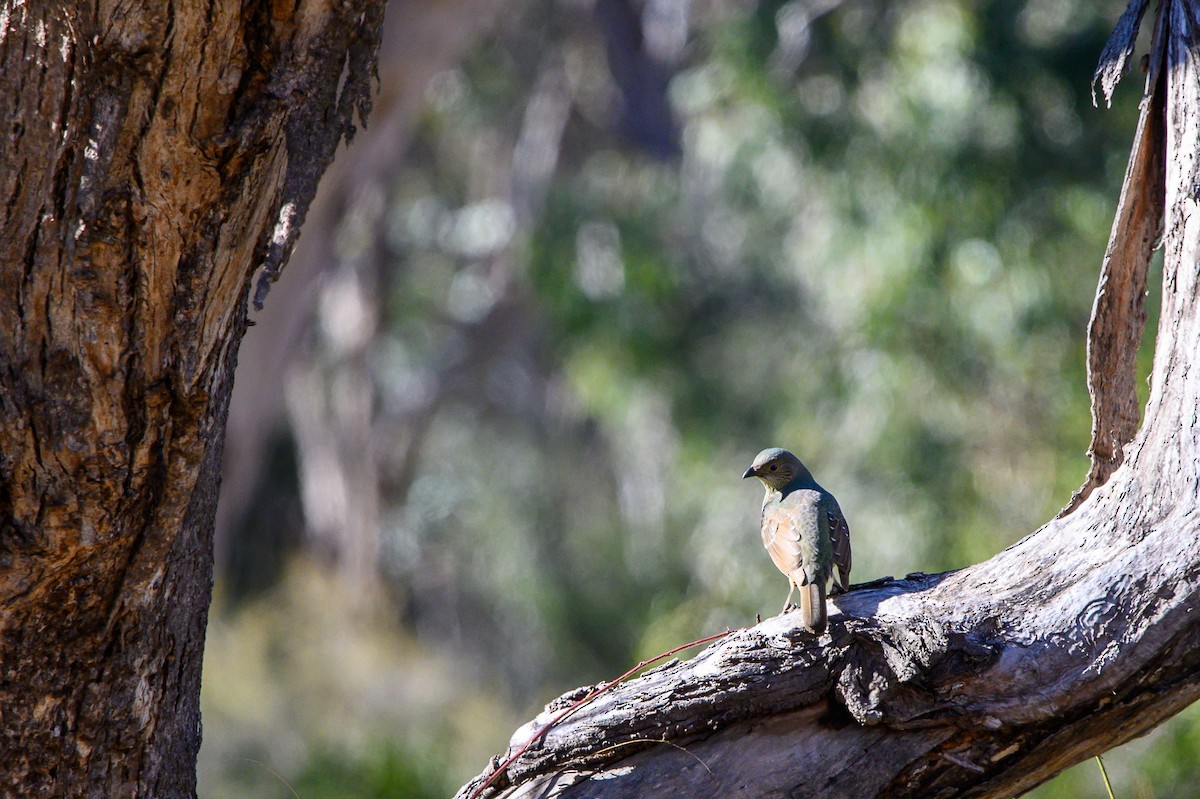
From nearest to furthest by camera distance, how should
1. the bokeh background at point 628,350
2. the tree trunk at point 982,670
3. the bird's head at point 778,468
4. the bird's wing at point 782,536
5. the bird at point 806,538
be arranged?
the tree trunk at point 982,670 → the bird at point 806,538 → the bird's wing at point 782,536 → the bird's head at point 778,468 → the bokeh background at point 628,350

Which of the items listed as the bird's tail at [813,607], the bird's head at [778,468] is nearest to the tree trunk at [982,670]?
the bird's tail at [813,607]

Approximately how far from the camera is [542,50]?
1919 cm

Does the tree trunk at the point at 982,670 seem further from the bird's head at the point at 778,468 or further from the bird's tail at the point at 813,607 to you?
the bird's head at the point at 778,468

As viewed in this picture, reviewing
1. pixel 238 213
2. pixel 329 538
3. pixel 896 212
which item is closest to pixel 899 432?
pixel 896 212

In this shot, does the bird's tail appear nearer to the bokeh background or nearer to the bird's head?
the bird's head

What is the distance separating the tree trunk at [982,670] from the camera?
259cm

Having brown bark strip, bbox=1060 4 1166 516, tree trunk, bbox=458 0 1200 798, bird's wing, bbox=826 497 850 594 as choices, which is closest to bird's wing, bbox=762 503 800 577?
bird's wing, bbox=826 497 850 594

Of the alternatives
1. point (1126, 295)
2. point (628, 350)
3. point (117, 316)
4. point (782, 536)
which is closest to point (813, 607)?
point (782, 536)

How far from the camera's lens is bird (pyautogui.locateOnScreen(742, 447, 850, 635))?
323 cm

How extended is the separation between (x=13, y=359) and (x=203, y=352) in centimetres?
34

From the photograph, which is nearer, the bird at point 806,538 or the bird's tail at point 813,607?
the bird's tail at point 813,607

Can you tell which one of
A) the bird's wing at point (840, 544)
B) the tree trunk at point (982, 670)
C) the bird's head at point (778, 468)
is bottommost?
the tree trunk at point (982, 670)

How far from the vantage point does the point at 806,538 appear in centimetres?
366

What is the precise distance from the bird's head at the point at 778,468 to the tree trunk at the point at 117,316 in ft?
7.45
